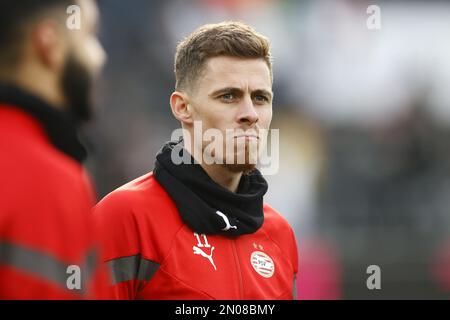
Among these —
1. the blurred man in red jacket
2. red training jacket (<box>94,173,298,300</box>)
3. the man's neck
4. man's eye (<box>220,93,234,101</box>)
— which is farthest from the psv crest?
the blurred man in red jacket

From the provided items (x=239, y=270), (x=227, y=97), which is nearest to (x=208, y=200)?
(x=239, y=270)

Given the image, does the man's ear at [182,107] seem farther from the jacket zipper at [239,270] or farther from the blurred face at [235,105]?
the jacket zipper at [239,270]

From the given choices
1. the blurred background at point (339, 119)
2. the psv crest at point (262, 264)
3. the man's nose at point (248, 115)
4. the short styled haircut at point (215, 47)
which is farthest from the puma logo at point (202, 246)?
the blurred background at point (339, 119)

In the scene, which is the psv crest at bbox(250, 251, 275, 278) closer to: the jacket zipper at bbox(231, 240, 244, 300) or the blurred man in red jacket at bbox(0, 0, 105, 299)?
the jacket zipper at bbox(231, 240, 244, 300)

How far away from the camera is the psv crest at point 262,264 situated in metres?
2.79

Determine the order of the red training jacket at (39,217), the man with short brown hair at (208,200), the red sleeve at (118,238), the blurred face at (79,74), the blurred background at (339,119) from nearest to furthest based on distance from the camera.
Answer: the red training jacket at (39,217)
the blurred face at (79,74)
the red sleeve at (118,238)
the man with short brown hair at (208,200)
the blurred background at (339,119)

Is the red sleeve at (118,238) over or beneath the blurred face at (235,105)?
beneath

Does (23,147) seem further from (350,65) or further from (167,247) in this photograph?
→ (350,65)

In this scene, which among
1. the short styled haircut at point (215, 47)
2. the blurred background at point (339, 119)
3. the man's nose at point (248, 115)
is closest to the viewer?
the man's nose at point (248, 115)

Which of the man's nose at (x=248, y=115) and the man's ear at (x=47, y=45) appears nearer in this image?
the man's ear at (x=47, y=45)

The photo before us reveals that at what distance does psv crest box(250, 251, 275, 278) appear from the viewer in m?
2.79

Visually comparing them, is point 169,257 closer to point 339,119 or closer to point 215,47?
point 215,47

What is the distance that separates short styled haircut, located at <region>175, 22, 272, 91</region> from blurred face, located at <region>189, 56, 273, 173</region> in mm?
30
